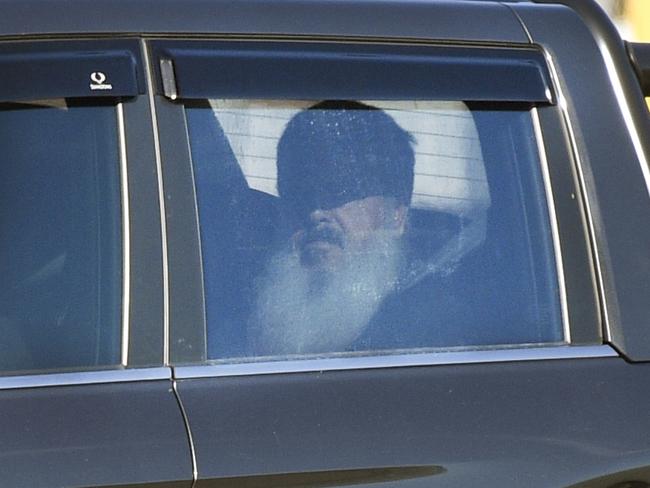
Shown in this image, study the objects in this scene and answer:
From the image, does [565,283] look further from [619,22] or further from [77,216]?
[619,22]

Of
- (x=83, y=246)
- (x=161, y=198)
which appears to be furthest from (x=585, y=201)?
(x=83, y=246)

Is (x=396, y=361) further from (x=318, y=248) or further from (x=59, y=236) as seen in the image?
(x=59, y=236)

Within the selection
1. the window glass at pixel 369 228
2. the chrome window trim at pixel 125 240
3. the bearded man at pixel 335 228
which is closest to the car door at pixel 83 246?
the chrome window trim at pixel 125 240

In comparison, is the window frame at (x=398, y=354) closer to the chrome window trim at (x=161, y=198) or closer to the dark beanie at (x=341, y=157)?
the chrome window trim at (x=161, y=198)

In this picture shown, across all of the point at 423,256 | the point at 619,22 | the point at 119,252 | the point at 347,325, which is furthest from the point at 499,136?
the point at 619,22

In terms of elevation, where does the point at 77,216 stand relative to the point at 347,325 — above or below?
above

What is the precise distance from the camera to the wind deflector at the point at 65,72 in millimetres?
2385

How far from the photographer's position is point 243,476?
7.34 feet

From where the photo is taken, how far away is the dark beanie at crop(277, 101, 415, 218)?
2.51 metres

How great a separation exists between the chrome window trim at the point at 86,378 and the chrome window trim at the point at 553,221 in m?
0.72

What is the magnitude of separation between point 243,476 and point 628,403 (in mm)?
689

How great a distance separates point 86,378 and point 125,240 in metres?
0.24

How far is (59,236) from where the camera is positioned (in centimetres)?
239

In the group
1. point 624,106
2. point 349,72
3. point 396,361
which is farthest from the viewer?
point 624,106
